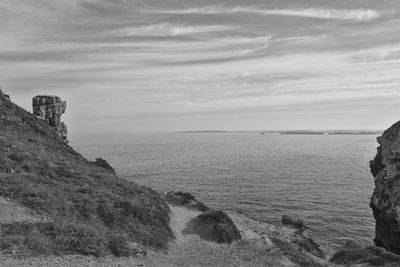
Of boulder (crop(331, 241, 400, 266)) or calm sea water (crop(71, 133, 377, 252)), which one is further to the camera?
calm sea water (crop(71, 133, 377, 252))

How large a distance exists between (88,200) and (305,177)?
64.3 m

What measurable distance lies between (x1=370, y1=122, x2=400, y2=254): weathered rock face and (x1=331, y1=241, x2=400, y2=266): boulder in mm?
6893

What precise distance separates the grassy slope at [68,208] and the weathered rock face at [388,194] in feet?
77.1

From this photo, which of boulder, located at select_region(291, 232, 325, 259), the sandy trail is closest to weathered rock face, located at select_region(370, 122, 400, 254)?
boulder, located at select_region(291, 232, 325, 259)

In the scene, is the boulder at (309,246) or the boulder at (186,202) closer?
the boulder at (309,246)

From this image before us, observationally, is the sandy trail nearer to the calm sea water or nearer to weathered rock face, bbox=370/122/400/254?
weathered rock face, bbox=370/122/400/254

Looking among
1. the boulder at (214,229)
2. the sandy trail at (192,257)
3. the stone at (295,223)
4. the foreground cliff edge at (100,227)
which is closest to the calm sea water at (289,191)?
the stone at (295,223)

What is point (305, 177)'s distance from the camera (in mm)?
83375

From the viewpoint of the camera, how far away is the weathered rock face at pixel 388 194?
1448 inches

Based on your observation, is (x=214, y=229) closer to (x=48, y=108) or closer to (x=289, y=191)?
(x=289, y=191)

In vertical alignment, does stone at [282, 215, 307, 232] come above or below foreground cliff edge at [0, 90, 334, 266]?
below

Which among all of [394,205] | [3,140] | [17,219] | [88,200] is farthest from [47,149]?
[394,205]

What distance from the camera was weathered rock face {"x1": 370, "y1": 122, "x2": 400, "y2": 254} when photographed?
36.8 meters

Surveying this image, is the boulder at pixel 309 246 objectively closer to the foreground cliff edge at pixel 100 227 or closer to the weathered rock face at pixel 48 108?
the foreground cliff edge at pixel 100 227
